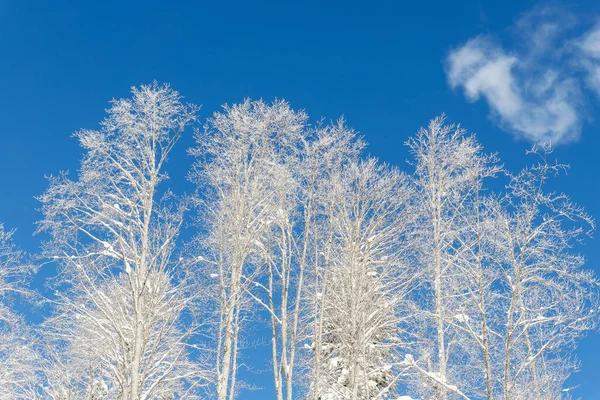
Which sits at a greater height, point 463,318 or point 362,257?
point 362,257

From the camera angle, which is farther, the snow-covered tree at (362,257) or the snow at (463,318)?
the snow-covered tree at (362,257)

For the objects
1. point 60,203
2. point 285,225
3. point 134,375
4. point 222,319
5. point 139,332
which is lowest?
point 134,375

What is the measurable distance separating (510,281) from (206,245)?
925 centimetres

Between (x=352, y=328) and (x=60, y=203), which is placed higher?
(x=60, y=203)

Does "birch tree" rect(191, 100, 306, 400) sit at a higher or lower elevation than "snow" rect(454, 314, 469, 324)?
higher

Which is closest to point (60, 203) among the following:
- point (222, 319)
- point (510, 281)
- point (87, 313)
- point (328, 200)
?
point (87, 313)

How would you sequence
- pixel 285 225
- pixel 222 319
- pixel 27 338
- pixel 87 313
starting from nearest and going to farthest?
pixel 87 313 < pixel 222 319 < pixel 285 225 < pixel 27 338

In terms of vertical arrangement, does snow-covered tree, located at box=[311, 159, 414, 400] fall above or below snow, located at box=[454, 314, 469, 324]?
above

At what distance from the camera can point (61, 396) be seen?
13016 mm

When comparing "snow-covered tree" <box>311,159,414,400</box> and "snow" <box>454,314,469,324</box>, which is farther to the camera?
"snow-covered tree" <box>311,159,414,400</box>

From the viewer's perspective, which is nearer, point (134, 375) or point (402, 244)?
point (134, 375)

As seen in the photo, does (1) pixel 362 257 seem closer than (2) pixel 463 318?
No

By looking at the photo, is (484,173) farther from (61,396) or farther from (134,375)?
(61,396)

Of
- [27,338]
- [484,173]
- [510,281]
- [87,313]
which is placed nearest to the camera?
[510,281]
